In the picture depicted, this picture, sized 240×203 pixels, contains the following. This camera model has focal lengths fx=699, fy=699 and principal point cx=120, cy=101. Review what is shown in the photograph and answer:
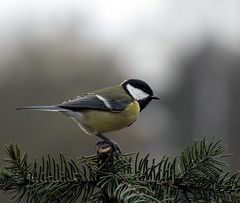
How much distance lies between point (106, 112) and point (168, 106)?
15.9 m

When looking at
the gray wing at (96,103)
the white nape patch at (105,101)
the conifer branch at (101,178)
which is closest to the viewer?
the conifer branch at (101,178)

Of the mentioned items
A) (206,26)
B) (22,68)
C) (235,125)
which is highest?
(206,26)

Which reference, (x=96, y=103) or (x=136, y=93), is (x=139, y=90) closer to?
(x=136, y=93)

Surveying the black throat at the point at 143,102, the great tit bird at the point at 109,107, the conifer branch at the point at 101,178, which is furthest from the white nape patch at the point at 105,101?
the conifer branch at the point at 101,178

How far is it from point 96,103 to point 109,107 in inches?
3.0

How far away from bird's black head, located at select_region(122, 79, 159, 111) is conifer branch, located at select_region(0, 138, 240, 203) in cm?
99

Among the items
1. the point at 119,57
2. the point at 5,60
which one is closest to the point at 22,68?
the point at 5,60

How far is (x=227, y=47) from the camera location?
16188mm

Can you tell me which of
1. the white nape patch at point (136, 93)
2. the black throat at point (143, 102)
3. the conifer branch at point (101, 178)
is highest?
the white nape patch at point (136, 93)

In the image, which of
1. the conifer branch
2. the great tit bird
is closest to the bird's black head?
the great tit bird

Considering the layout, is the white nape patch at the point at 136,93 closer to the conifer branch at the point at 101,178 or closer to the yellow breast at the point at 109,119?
the yellow breast at the point at 109,119

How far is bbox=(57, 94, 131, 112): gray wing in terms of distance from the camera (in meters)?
2.36

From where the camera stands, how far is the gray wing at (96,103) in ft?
7.75

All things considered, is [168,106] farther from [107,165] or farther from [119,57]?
Answer: [107,165]
